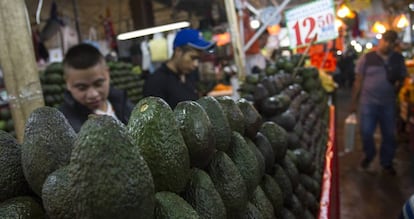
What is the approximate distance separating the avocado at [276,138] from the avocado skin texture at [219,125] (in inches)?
18.5

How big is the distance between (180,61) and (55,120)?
245cm

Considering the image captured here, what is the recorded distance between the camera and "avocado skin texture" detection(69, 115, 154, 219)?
665mm

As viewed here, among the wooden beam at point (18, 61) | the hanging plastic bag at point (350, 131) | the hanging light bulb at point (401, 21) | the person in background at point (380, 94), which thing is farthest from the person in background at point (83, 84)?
the hanging light bulb at point (401, 21)

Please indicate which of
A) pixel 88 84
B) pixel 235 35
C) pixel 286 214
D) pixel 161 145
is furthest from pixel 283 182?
pixel 235 35

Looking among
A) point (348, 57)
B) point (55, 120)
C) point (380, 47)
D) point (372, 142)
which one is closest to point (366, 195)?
point (372, 142)

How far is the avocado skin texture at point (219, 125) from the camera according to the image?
117cm

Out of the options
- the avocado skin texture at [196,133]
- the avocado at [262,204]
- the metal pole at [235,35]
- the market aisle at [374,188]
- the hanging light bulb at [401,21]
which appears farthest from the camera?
the hanging light bulb at [401,21]

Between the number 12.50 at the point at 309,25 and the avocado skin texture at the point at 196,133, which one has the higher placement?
the number 12.50 at the point at 309,25

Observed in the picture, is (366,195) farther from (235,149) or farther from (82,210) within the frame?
(82,210)

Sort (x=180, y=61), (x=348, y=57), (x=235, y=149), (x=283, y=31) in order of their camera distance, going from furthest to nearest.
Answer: (x=348, y=57)
(x=283, y=31)
(x=180, y=61)
(x=235, y=149)

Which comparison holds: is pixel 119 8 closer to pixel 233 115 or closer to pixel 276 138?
pixel 276 138

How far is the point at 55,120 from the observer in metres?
0.84

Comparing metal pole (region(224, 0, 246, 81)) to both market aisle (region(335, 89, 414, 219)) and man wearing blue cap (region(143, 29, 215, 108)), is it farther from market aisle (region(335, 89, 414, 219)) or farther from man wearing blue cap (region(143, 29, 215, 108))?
market aisle (region(335, 89, 414, 219))

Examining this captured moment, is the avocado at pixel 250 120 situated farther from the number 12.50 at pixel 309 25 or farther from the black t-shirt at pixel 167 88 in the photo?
the number 12.50 at pixel 309 25
